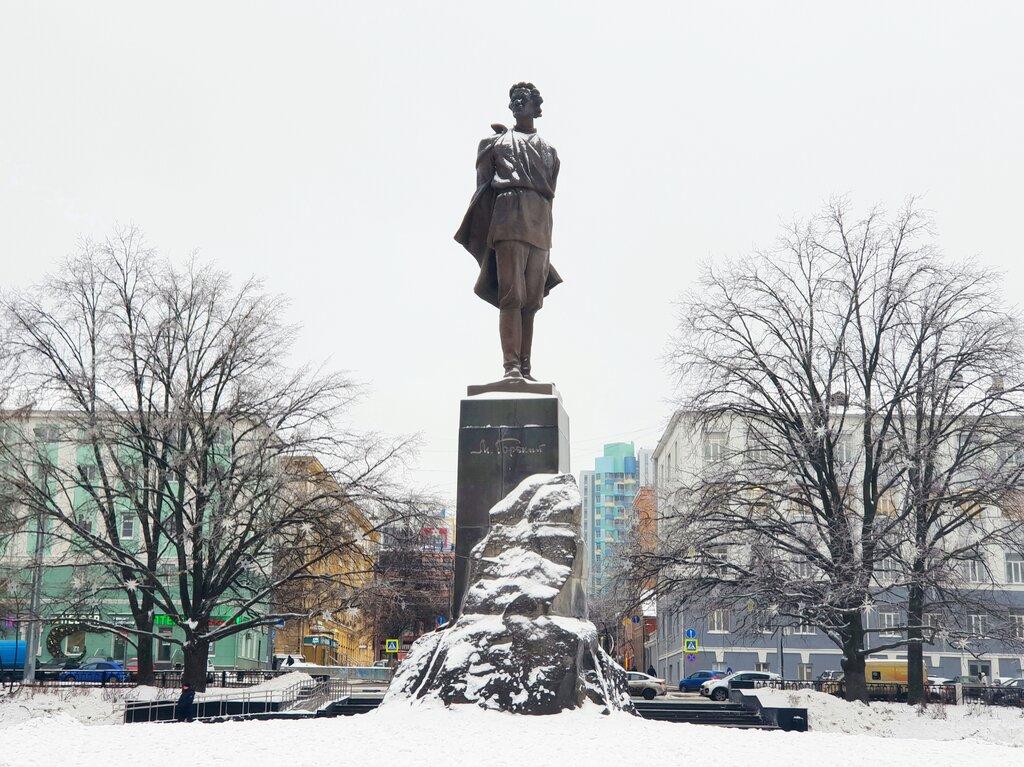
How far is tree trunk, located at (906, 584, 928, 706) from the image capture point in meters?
25.9

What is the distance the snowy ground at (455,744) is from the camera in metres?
7.54

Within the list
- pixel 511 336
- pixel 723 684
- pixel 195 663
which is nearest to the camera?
pixel 511 336

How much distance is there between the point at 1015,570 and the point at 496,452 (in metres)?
46.9

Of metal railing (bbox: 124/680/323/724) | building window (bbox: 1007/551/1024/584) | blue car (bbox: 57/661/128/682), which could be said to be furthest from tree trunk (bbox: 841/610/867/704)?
building window (bbox: 1007/551/1024/584)

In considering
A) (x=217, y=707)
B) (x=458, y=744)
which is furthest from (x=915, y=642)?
(x=458, y=744)

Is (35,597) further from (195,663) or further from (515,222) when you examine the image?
(515,222)

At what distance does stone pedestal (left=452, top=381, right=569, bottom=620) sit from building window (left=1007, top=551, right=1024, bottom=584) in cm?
4577

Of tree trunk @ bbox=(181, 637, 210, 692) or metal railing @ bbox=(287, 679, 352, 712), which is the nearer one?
metal railing @ bbox=(287, 679, 352, 712)

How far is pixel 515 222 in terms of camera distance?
12.8m

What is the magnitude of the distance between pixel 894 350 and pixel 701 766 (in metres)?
21.0

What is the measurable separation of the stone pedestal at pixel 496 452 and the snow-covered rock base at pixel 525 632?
59 centimetres

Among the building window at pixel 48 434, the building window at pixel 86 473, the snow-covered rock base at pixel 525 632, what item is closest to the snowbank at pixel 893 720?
the snow-covered rock base at pixel 525 632

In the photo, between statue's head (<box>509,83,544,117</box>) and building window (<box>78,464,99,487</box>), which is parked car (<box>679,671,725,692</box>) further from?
statue's head (<box>509,83,544,117</box>)
